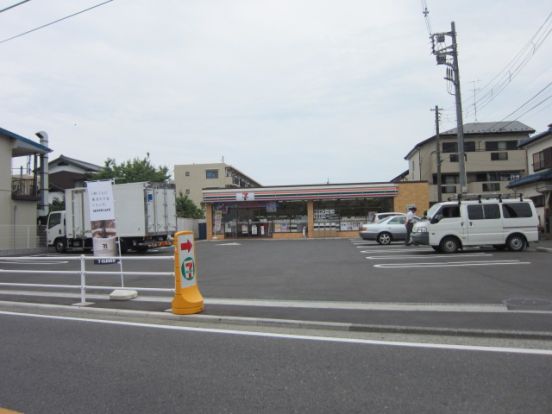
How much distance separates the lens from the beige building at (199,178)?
6849 cm

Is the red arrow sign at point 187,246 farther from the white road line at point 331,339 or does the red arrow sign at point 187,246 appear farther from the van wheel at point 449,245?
the van wheel at point 449,245

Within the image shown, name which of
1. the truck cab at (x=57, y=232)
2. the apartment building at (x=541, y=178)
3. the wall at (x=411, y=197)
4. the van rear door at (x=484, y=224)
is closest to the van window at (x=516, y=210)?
the van rear door at (x=484, y=224)

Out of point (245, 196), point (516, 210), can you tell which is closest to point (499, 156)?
point (245, 196)

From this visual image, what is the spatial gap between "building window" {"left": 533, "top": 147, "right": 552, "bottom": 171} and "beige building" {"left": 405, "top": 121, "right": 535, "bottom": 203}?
53.9ft

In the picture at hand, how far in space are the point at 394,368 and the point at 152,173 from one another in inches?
1743

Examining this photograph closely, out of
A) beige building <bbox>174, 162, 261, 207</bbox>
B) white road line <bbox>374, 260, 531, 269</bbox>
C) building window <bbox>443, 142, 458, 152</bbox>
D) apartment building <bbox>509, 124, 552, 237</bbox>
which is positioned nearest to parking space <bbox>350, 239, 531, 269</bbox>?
white road line <bbox>374, 260, 531, 269</bbox>

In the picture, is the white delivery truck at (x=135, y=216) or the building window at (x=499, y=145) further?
the building window at (x=499, y=145)

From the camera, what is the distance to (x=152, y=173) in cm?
4669

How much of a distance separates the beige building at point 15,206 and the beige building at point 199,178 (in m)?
37.7

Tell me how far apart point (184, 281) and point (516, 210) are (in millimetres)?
14166

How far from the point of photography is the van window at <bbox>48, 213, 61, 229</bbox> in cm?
2698

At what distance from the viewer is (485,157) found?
46.2 m

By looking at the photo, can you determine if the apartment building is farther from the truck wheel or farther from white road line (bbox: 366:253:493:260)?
the truck wheel

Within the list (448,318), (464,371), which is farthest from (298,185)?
(464,371)
